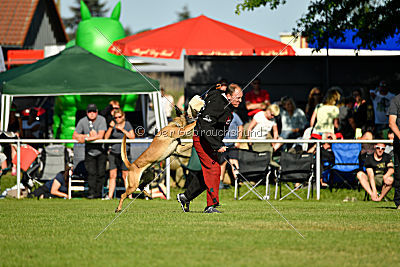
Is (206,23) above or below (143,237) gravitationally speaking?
above

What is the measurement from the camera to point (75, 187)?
46.7 ft

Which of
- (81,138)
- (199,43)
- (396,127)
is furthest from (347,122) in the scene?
(81,138)

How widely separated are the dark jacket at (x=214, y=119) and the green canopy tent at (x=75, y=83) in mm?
5538

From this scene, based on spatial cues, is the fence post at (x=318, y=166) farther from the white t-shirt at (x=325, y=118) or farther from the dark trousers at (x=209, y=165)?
the dark trousers at (x=209, y=165)

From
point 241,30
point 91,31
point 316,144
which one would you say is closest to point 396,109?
point 316,144

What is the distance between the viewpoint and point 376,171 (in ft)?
45.1

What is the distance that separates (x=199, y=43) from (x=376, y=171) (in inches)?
222

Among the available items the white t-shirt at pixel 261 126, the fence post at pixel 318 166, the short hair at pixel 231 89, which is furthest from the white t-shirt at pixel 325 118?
the short hair at pixel 231 89

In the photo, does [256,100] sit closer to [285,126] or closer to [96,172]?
[285,126]

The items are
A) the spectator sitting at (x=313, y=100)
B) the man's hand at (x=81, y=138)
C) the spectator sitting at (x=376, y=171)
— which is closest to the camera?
the spectator sitting at (x=376, y=171)

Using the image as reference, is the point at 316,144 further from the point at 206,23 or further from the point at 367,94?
the point at 206,23

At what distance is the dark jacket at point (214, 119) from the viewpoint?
31.2 feet

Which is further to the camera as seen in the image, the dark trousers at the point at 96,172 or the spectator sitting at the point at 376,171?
the dark trousers at the point at 96,172

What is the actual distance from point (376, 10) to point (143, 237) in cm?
980
